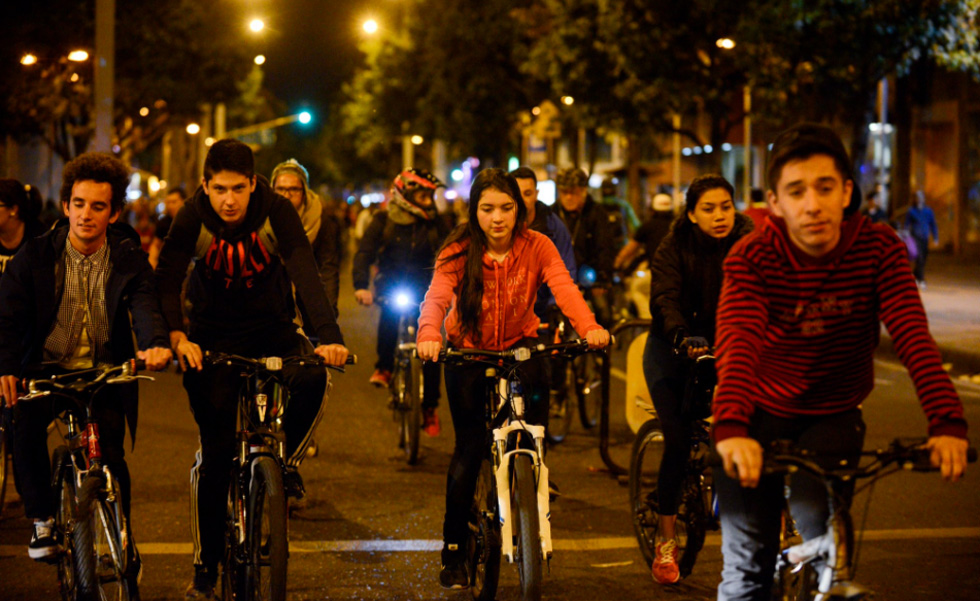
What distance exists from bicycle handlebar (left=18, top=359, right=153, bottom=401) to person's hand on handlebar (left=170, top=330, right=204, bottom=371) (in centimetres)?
17

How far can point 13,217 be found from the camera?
677 cm

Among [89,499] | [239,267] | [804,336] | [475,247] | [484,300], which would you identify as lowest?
[89,499]

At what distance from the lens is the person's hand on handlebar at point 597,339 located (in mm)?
4996

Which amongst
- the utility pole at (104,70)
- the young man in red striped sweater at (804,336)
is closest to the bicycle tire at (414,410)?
the young man in red striped sweater at (804,336)

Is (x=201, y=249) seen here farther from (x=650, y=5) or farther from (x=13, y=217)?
(x=650, y=5)

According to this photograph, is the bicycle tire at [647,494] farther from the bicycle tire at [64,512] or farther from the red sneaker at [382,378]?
the red sneaker at [382,378]

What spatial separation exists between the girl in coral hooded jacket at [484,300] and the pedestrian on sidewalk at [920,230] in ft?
66.0

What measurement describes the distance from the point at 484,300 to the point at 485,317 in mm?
77

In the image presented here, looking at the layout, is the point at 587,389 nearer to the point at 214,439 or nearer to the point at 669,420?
the point at 669,420

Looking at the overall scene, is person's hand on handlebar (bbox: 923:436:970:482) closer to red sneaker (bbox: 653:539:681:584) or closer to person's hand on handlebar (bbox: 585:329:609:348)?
person's hand on handlebar (bbox: 585:329:609:348)

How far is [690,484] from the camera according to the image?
5652mm

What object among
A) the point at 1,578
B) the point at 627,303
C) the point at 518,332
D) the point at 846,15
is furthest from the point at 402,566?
the point at 846,15

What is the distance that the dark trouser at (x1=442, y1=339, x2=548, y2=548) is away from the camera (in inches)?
207

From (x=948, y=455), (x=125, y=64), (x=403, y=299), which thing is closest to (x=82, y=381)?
(x=948, y=455)
